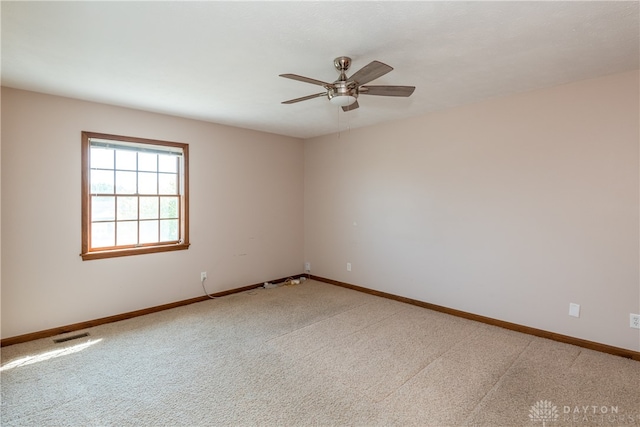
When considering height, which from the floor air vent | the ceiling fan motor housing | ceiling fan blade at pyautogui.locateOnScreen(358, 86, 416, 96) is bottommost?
the floor air vent

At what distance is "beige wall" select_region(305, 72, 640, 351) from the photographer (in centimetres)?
280

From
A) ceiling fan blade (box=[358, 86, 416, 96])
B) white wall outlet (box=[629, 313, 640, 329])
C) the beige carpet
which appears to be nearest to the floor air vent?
the beige carpet

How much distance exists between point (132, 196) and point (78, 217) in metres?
0.58

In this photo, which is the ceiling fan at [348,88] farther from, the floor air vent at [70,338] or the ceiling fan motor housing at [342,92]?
the floor air vent at [70,338]

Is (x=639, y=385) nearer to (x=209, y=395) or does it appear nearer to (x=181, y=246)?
(x=209, y=395)

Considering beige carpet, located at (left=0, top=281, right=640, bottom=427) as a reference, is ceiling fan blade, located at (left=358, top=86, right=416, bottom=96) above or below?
above

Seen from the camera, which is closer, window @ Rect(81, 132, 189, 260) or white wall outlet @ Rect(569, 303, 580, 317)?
white wall outlet @ Rect(569, 303, 580, 317)

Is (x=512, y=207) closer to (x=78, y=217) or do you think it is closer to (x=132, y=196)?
(x=132, y=196)

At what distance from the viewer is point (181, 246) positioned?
4.15 metres

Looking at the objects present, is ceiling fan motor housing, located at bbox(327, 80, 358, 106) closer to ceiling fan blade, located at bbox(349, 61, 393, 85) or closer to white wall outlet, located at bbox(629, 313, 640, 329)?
ceiling fan blade, located at bbox(349, 61, 393, 85)

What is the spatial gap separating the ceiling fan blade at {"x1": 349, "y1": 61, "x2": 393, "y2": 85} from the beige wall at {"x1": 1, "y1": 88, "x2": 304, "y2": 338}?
2.81 metres

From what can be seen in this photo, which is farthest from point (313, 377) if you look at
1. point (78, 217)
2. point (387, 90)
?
point (78, 217)

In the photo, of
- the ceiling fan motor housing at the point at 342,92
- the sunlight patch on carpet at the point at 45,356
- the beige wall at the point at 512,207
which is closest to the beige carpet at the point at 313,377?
the sunlight patch on carpet at the point at 45,356

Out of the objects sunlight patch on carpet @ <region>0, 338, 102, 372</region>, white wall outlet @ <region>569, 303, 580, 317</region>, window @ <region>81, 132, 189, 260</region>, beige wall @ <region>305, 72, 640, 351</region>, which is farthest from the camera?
window @ <region>81, 132, 189, 260</region>
